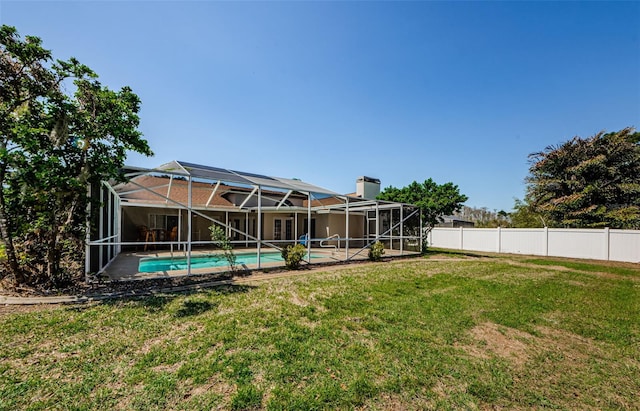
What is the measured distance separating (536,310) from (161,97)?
12.7 m

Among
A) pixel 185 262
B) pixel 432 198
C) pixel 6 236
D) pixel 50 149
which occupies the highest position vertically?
pixel 50 149

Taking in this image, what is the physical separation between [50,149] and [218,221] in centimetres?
631

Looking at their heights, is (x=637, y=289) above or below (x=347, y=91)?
below

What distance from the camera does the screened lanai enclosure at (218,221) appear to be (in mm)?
8805

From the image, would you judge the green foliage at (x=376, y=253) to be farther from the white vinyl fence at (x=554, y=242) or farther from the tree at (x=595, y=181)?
the tree at (x=595, y=181)

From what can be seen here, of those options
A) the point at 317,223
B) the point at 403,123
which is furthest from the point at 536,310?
the point at 317,223

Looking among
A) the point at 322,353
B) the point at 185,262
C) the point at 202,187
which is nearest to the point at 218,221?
the point at 185,262

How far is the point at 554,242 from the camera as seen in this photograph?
14617 mm

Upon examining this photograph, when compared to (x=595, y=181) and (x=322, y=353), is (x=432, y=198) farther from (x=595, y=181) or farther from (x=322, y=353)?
(x=322, y=353)

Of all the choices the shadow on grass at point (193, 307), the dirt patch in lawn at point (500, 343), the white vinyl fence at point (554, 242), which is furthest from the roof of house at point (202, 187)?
the white vinyl fence at point (554, 242)

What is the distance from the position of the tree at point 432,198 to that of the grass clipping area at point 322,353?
31.3ft

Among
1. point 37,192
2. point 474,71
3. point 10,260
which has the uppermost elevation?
point 474,71

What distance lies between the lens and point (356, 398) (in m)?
2.56

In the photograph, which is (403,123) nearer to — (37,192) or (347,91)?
(347,91)
